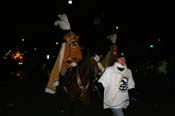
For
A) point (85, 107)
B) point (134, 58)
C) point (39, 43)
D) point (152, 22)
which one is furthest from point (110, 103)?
point (39, 43)

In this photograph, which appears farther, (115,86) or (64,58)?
(64,58)

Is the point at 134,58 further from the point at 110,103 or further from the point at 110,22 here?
the point at 110,103

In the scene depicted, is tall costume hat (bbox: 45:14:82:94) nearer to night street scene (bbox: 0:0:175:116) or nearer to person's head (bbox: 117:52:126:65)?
night street scene (bbox: 0:0:175:116)

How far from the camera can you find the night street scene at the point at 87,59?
1227 centimetres

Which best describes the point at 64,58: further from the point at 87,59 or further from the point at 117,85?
the point at 117,85

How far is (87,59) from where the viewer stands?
12094 mm

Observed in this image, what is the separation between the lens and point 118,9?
3133cm

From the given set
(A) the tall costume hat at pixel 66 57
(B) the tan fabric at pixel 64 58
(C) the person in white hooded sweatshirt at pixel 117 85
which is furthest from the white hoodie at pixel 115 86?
(B) the tan fabric at pixel 64 58

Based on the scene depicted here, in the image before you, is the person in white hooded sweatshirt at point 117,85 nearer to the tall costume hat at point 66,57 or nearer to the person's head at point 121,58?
the person's head at point 121,58

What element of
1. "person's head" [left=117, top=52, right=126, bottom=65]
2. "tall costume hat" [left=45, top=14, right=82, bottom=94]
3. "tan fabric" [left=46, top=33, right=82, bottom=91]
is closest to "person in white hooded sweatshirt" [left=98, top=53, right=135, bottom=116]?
"person's head" [left=117, top=52, right=126, bottom=65]

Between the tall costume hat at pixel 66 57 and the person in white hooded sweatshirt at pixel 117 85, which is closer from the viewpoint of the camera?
the person in white hooded sweatshirt at pixel 117 85

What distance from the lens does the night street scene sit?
12273 mm

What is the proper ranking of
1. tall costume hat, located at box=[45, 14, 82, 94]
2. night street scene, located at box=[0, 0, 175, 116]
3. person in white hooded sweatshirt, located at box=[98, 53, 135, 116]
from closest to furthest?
person in white hooded sweatshirt, located at box=[98, 53, 135, 116], night street scene, located at box=[0, 0, 175, 116], tall costume hat, located at box=[45, 14, 82, 94]

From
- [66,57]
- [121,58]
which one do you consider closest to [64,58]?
[66,57]
